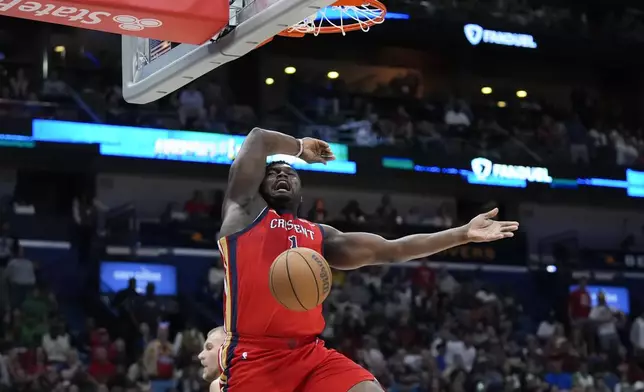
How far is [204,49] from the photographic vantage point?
223 inches

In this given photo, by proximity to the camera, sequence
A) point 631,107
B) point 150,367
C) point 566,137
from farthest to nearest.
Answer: point 631,107 → point 566,137 → point 150,367

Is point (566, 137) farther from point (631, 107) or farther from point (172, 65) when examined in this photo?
point (172, 65)

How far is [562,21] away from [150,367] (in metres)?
13.2

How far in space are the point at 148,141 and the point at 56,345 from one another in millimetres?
4575

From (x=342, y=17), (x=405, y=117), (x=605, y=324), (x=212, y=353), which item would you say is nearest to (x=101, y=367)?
(x=212, y=353)

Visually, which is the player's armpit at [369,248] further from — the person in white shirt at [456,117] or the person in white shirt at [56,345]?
the person in white shirt at [456,117]

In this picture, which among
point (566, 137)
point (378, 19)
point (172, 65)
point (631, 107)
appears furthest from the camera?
point (631, 107)

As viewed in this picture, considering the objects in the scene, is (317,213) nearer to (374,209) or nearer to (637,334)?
(374,209)

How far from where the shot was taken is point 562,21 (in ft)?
76.3

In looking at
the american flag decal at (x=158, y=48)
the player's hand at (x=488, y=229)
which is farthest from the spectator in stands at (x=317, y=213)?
the player's hand at (x=488, y=229)

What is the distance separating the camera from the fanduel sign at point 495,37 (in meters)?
22.2

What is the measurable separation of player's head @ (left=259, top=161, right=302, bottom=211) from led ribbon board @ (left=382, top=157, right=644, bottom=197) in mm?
13715

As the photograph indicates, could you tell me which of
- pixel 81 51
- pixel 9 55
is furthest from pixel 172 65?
pixel 9 55

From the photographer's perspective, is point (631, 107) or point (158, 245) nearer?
point (158, 245)
